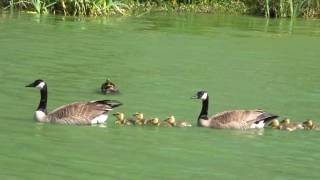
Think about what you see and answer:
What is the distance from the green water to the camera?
32.6 feet

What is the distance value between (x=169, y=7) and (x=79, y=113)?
1897cm

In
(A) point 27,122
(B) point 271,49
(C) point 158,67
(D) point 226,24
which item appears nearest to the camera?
(A) point 27,122

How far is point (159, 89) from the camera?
15.0m

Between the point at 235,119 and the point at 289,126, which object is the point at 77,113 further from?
the point at 289,126

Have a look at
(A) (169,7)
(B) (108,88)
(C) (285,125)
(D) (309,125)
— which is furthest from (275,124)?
(A) (169,7)

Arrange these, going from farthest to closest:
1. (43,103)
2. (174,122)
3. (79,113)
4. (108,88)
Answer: (108,88), (43,103), (79,113), (174,122)

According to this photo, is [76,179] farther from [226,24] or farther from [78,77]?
[226,24]

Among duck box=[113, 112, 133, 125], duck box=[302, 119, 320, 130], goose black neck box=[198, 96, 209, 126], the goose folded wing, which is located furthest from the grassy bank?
duck box=[302, 119, 320, 130]

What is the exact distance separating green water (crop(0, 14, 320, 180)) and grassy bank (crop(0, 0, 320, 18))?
791 millimetres

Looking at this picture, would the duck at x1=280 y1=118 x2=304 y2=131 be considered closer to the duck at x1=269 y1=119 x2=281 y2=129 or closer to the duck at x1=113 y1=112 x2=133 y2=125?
the duck at x1=269 y1=119 x2=281 y2=129

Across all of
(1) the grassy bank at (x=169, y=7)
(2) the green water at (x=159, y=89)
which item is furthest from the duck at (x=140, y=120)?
(1) the grassy bank at (x=169, y=7)

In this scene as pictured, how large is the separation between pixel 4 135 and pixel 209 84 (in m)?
5.62

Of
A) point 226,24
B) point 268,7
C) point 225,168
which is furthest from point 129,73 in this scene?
point 268,7

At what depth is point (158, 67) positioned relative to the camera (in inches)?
690
